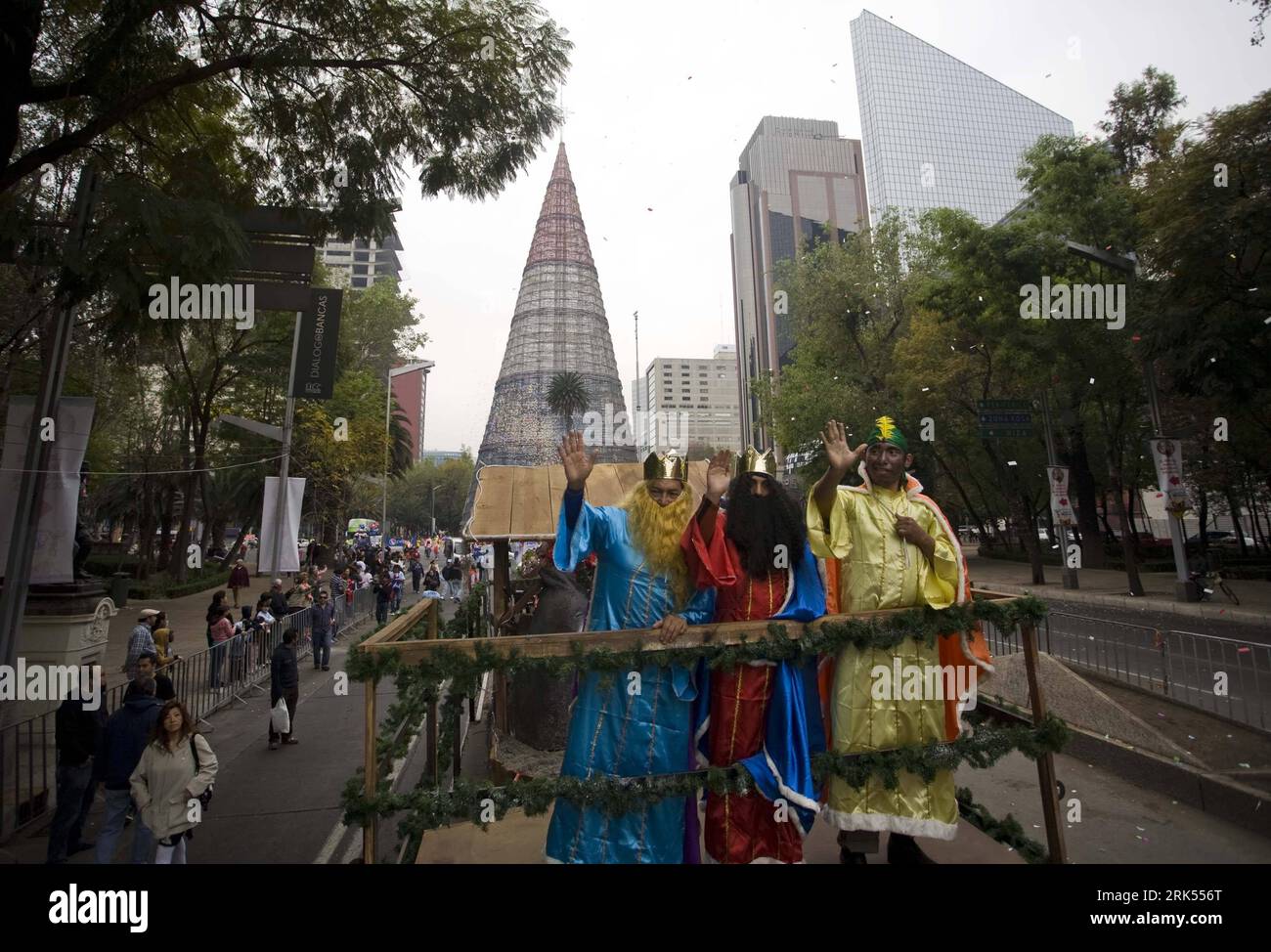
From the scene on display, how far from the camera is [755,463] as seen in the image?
379cm

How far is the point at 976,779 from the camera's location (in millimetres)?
6035

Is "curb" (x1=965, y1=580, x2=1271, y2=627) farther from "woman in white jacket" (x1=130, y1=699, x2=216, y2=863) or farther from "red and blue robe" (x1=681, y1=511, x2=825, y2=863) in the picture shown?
"woman in white jacket" (x1=130, y1=699, x2=216, y2=863)

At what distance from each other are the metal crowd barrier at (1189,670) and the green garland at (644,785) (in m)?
2.11

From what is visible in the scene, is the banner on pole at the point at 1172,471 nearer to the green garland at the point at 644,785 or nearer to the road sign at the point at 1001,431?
the road sign at the point at 1001,431

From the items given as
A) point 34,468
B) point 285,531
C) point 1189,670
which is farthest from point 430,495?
point 1189,670

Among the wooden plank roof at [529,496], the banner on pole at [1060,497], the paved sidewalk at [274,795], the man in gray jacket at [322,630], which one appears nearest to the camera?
the paved sidewalk at [274,795]

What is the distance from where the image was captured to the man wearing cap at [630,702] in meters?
3.29

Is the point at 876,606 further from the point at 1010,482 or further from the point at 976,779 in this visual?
the point at 1010,482

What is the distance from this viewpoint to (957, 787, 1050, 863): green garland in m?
3.55

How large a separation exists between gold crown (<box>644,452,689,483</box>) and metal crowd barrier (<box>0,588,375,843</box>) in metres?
5.23

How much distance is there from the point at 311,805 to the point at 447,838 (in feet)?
9.87

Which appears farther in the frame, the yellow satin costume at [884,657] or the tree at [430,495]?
the tree at [430,495]

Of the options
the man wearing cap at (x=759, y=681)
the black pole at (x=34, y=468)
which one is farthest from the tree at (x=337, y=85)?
the man wearing cap at (x=759, y=681)

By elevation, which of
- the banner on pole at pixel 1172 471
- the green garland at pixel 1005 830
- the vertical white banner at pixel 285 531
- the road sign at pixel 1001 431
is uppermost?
the road sign at pixel 1001 431
